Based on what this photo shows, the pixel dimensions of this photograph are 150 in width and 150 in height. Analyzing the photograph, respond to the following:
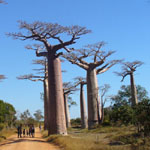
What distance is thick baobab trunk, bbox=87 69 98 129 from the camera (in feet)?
60.3

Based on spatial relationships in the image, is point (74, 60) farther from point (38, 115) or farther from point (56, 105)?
point (38, 115)

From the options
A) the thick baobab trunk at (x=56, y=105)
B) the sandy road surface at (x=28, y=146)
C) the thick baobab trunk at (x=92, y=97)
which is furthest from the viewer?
the thick baobab trunk at (x=92, y=97)

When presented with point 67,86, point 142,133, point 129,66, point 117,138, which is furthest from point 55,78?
point 67,86

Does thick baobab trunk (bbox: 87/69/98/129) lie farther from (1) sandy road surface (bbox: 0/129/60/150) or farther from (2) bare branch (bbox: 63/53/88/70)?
(1) sandy road surface (bbox: 0/129/60/150)

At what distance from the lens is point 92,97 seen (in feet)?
61.2

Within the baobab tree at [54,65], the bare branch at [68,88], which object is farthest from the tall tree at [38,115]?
the baobab tree at [54,65]

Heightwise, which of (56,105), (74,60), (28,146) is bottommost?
(28,146)

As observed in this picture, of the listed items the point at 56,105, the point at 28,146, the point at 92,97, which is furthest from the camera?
the point at 92,97

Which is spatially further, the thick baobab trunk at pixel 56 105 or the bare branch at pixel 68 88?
the bare branch at pixel 68 88

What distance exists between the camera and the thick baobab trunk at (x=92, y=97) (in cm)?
1839

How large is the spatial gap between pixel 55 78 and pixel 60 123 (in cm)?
202

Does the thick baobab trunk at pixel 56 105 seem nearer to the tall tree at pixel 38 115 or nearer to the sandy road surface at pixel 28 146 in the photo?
Answer: the sandy road surface at pixel 28 146

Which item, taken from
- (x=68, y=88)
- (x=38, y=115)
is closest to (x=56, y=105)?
(x=68, y=88)

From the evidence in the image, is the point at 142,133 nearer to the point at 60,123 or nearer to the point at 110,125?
the point at 60,123
